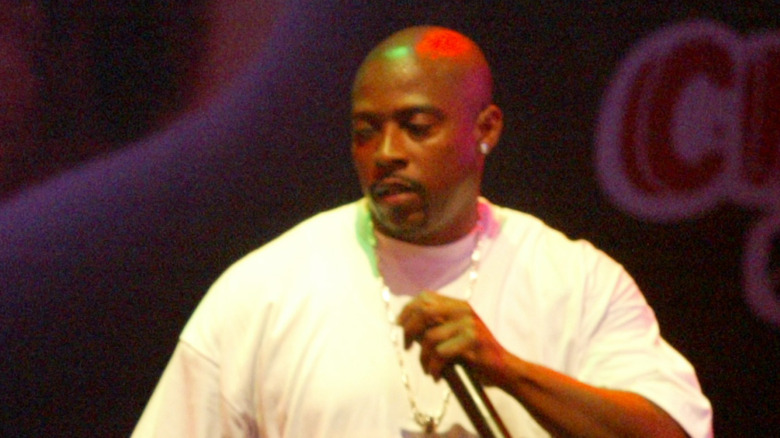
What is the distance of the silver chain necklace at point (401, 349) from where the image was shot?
1.73 metres

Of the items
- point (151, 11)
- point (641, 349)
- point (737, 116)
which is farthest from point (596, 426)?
point (151, 11)

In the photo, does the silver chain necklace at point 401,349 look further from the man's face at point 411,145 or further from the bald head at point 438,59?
the bald head at point 438,59

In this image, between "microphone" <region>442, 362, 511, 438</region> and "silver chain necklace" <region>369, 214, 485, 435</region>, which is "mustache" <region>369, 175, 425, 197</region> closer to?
"silver chain necklace" <region>369, 214, 485, 435</region>

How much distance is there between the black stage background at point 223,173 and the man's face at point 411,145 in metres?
0.68

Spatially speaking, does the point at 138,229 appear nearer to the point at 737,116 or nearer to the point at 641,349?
the point at 641,349

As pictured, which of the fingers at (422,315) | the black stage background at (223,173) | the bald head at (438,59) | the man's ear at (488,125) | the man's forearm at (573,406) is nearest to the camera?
the fingers at (422,315)

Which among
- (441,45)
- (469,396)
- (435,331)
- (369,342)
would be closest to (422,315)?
(435,331)

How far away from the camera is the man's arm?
139 cm

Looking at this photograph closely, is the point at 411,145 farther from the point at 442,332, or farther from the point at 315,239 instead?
the point at 442,332

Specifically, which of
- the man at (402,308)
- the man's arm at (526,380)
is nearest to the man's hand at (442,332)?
the man's arm at (526,380)

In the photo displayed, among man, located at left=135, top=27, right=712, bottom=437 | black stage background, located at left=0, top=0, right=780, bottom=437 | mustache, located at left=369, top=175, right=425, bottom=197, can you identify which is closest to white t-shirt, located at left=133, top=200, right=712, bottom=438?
man, located at left=135, top=27, right=712, bottom=437

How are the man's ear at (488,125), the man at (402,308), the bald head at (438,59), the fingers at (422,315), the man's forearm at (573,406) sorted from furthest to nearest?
the man's ear at (488,125)
the bald head at (438,59)
the man at (402,308)
the man's forearm at (573,406)
the fingers at (422,315)

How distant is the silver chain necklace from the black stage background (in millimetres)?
678

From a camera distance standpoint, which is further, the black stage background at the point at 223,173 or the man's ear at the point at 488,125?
the black stage background at the point at 223,173
